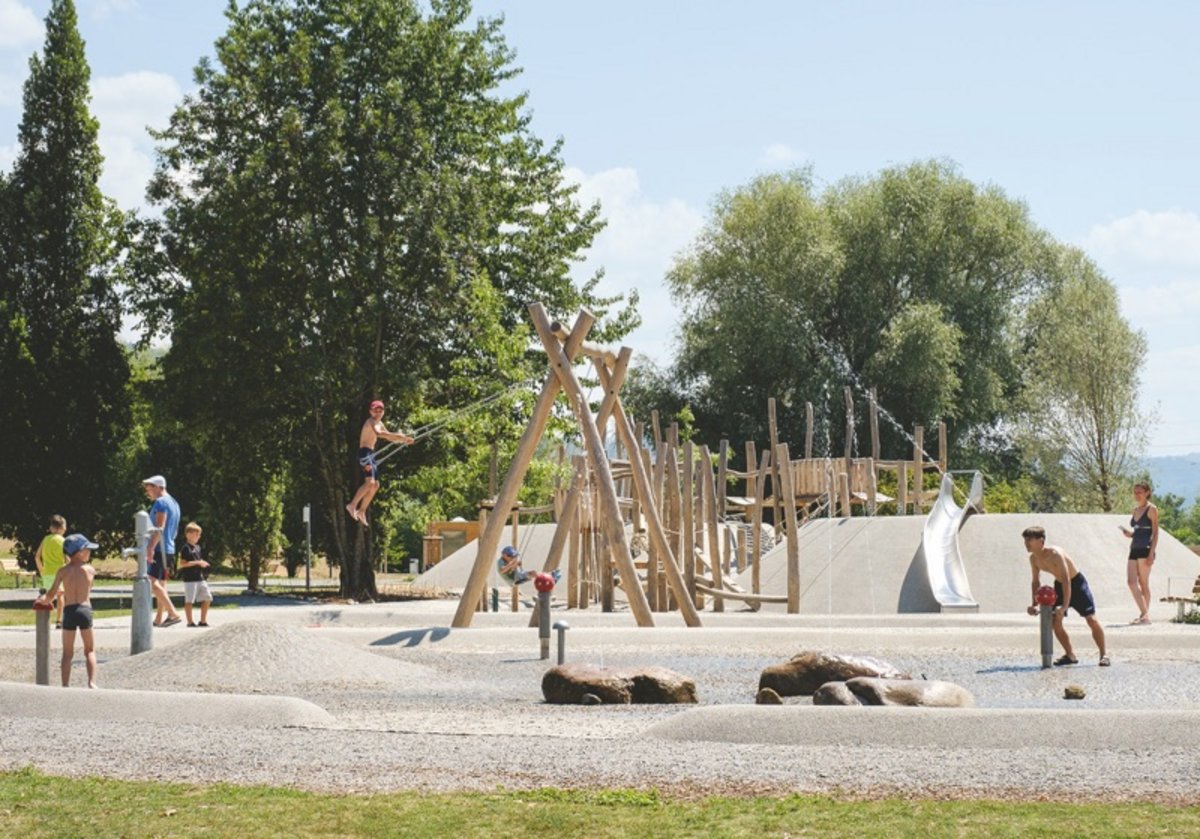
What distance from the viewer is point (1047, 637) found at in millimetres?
16188

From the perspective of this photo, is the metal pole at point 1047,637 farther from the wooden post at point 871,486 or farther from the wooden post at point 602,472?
the wooden post at point 871,486

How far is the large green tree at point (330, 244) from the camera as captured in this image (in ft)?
110

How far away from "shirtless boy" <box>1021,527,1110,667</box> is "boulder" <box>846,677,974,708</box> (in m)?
4.29

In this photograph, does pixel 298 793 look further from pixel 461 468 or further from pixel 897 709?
pixel 461 468

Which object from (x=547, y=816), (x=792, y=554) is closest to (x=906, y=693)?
(x=547, y=816)

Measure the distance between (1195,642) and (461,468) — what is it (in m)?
19.9

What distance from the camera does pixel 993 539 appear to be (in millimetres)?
29703

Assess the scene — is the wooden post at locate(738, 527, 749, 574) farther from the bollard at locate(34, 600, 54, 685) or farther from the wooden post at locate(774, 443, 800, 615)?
the bollard at locate(34, 600, 54, 685)

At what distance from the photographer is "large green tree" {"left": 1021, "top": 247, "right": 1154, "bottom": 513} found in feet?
172

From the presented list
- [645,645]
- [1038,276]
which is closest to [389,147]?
[645,645]

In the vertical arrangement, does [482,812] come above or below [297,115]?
below

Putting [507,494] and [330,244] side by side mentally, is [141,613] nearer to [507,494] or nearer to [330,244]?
[507,494]

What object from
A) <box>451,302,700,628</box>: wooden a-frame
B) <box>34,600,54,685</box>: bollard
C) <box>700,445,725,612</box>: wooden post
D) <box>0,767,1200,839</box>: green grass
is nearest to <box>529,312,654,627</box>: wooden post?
<box>451,302,700,628</box>: wooden a-frame

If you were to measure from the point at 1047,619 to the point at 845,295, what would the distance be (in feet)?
133
